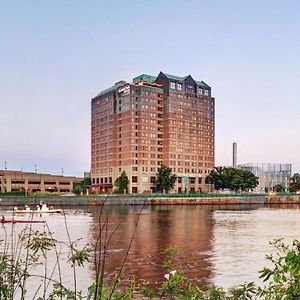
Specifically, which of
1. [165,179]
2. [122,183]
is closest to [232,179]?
[165,179]

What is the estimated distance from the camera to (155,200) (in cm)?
13862

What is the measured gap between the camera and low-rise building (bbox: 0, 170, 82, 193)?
171 meters

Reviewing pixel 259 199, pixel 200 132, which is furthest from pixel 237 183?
pixel 200 132

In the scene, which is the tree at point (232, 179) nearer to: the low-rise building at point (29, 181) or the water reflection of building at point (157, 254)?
the low-rise building at point (29, 181)

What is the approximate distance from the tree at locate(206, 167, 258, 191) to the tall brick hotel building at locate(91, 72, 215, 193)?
31.4 feet

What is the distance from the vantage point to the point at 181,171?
18050 centimetres

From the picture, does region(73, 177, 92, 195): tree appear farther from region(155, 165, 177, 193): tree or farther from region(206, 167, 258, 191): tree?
region(206, 167, 258, 191): tree

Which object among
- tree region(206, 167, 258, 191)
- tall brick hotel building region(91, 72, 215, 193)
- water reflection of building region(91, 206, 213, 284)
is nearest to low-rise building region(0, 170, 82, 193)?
tall brick hotel building region(91, 72, 215, 193)

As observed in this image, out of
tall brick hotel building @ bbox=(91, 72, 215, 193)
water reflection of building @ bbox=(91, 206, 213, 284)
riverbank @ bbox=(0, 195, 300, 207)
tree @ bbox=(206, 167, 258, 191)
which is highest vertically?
tall brick hotel building @ bbox=(91, 72, 215, 193)

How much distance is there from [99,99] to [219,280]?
17373 centimetres

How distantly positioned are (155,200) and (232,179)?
44.3 metres

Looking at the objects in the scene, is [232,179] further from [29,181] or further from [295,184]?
[29,181]

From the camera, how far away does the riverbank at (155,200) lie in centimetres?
12538

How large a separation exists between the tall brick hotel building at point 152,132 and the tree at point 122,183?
596cm
